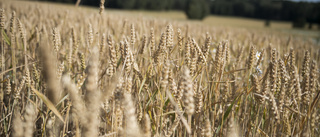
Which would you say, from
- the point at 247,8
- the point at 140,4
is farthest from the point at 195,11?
the point at 247,8

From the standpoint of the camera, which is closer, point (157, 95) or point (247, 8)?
point (157, 95)

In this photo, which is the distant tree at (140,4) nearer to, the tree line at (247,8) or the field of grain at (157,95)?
the tree line at (247,8)

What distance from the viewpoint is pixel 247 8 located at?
68.7m

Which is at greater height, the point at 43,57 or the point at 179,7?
the point at 179,7

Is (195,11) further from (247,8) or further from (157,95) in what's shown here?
(157,95)

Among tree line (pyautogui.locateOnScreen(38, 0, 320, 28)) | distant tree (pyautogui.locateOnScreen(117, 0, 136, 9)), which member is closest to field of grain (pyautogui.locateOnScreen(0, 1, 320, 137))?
tree line (pyautogui.locateOnScreen(38, 0, 320, 28))

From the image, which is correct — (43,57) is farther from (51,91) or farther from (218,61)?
(218,61)

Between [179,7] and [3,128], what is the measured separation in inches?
3016

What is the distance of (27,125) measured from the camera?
55 cm

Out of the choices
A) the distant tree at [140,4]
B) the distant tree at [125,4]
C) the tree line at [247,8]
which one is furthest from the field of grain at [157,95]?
the distant tree at [140,4]

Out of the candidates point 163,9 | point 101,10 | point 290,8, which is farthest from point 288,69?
point 290,8

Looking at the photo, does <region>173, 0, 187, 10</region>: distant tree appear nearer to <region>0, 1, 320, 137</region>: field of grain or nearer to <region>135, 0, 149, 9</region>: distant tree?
<region>135, 0, 149, 9</region>: distant tree

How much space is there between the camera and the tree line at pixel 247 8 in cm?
5265

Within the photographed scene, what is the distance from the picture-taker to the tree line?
173ft
